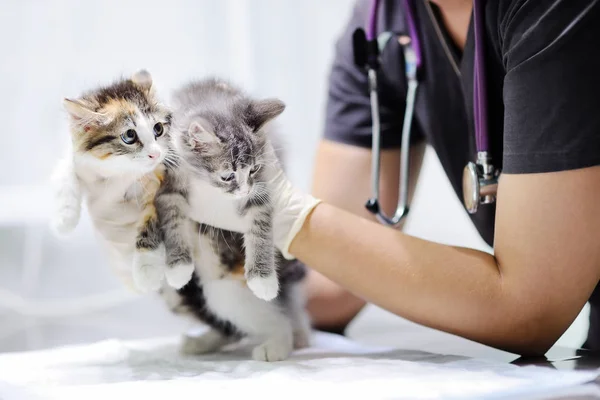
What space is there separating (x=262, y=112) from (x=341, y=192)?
1.63ft

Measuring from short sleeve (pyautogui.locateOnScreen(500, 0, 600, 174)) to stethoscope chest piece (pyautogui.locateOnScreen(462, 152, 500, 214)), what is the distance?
0.33 ft

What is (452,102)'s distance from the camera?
115cm

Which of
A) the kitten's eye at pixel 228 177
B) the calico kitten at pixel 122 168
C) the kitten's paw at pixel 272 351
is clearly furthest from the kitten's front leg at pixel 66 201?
the kitten's paw at pixel 272 351

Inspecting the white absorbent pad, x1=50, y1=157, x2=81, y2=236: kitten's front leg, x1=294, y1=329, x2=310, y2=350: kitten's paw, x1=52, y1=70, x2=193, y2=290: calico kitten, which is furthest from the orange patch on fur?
x1=294, y1=329, x2=310, y2=350: kitten's paw

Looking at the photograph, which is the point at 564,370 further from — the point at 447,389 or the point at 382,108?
the point at 382,108

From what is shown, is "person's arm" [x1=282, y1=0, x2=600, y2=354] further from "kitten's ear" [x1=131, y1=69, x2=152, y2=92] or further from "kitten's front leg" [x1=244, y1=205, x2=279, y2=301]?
"kitten's ear" [x1=131, y1=69, x2=152, y2=92]

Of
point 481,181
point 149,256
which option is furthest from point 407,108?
point 149,256

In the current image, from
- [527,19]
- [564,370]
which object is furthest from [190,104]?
[564,370]

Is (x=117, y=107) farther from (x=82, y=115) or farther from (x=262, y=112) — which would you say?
(x=262, y=112)

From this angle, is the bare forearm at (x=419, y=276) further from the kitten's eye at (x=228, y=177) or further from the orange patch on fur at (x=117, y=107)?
the orange patch on fur at (x=117, y=107)

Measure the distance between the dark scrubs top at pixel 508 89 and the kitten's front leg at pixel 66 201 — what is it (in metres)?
0.59

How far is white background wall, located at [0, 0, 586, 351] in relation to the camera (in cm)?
186

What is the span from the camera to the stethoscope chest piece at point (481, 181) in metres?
0.96

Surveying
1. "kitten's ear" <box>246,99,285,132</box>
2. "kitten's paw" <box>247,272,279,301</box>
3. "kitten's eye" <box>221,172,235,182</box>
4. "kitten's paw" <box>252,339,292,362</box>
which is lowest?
"kitten's paw" <box>252,339,292,362</box>
